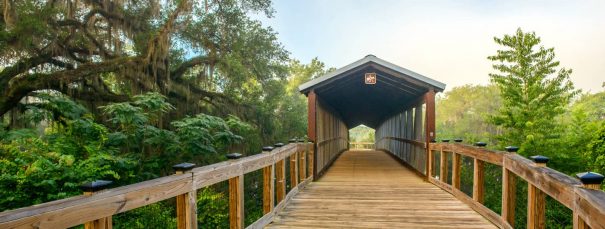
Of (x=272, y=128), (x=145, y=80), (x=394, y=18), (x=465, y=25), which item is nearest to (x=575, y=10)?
(x=465, y=25)

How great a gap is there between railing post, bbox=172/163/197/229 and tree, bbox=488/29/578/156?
13473 mm

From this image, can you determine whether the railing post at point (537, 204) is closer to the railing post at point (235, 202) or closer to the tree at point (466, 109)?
the railing post at point (235, 202)

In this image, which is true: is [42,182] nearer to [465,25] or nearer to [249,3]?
[249,3]

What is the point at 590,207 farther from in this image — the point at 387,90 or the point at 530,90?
the point at 530,90

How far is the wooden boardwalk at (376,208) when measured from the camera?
4.88m

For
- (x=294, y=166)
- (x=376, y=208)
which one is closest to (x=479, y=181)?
(x=376, y=208)

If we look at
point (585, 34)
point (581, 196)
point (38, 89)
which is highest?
point (585, 34)

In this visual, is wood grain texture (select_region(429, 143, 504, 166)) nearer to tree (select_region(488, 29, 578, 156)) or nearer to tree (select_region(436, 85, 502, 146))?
tree (select_region(488, 29, 578, 156))

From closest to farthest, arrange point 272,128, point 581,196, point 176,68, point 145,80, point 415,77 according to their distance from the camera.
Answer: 1. point 581,196
2. point 415,77
3. point 145,80
4. point 176,68
5. point 272,128

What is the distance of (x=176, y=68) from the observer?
13.0 meters

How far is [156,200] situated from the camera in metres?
2.54

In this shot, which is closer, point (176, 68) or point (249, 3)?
point (176, 68)

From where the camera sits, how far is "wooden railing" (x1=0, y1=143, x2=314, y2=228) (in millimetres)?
1625

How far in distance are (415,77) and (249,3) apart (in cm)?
777
